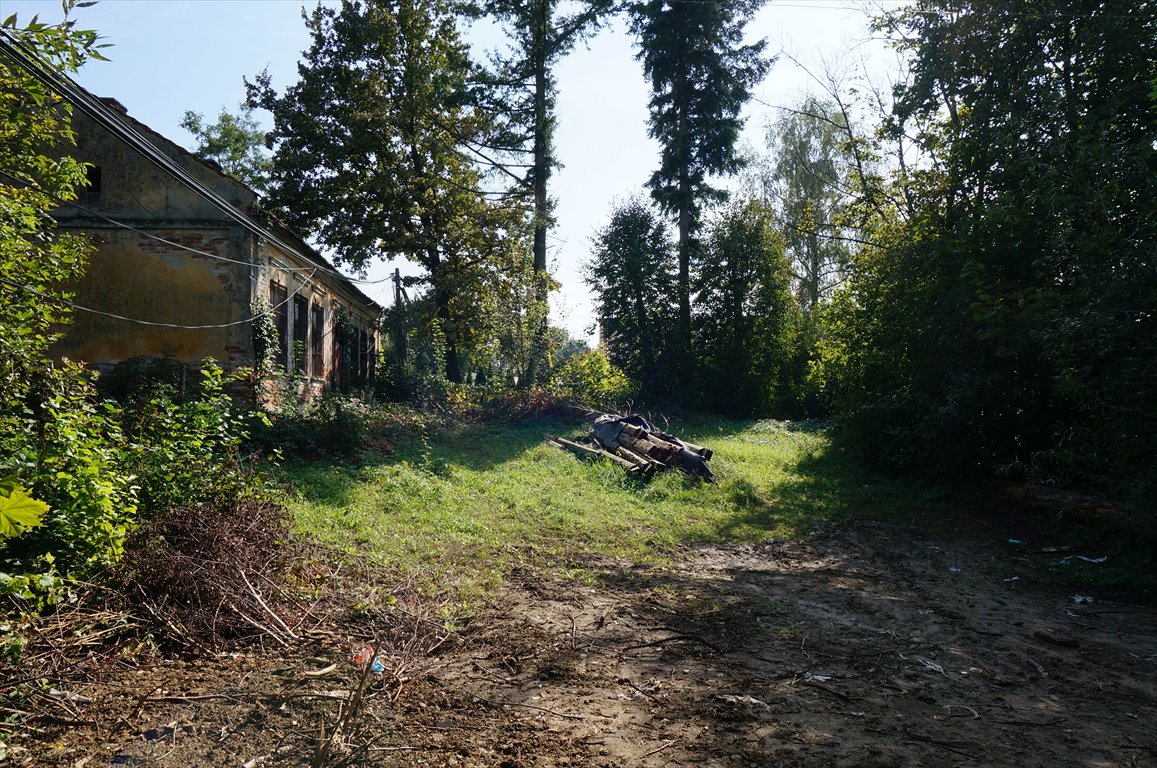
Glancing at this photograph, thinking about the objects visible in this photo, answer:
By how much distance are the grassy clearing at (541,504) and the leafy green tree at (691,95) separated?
13.0 metres

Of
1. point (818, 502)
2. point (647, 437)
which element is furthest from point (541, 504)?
point (818, 502)

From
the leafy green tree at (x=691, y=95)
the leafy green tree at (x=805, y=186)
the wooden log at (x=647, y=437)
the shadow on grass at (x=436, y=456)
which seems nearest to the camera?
the shadow on grass at (x=436, y=456)

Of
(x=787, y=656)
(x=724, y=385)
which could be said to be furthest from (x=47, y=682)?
(x=724, y=385)

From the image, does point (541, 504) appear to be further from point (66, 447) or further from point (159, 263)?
point (159, 263)

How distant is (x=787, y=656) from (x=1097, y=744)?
1.87 metres

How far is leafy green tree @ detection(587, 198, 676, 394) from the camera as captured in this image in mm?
26094

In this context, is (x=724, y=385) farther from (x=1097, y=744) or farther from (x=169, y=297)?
(x=1097, y=744)

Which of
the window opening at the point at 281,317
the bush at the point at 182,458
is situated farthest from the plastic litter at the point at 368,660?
the window opening at the point at 281,317

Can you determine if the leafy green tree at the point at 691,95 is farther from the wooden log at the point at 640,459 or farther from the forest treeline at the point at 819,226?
the wooden log at the point at 640,459

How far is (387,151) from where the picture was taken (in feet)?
71.8

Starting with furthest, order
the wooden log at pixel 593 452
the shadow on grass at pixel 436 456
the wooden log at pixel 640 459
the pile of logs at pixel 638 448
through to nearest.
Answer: the wooden log at pixel 593 452 < the pile of logs at pixel 638 448 < the wooden log at pixel 640 459 < the shadow on grass at pixel 436 456

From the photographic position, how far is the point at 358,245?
22.3 metres

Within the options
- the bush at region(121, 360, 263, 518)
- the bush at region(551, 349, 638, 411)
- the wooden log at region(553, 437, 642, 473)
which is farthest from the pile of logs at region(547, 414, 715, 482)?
the bush at region(121, 360, 263, 518)

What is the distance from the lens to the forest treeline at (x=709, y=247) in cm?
612
